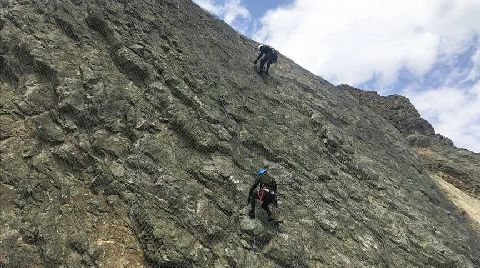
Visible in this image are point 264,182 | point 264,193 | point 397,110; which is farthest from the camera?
point 397,110

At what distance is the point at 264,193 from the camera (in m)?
16.7

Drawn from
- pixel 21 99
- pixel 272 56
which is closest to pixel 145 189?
pixel 21 99

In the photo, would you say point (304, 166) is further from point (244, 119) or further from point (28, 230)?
point (28, 230)

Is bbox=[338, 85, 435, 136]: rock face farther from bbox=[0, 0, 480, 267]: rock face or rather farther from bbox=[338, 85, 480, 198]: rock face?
bbox=[0, 0, 480, 267]: rock face

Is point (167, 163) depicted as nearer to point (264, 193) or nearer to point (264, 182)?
point (264, 182)

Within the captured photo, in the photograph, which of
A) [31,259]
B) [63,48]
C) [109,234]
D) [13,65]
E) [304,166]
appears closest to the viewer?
[31,259]

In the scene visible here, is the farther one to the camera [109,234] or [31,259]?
[109,234]

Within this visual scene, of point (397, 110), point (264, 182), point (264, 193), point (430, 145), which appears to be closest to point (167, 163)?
point (264, 182)

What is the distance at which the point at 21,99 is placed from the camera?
55.2 feet

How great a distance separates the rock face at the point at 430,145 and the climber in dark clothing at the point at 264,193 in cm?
2749

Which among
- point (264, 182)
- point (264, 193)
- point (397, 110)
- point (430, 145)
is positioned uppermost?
point (397, 110)

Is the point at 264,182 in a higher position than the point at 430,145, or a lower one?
lower

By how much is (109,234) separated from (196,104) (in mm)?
8877

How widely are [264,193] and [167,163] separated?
165 inches
